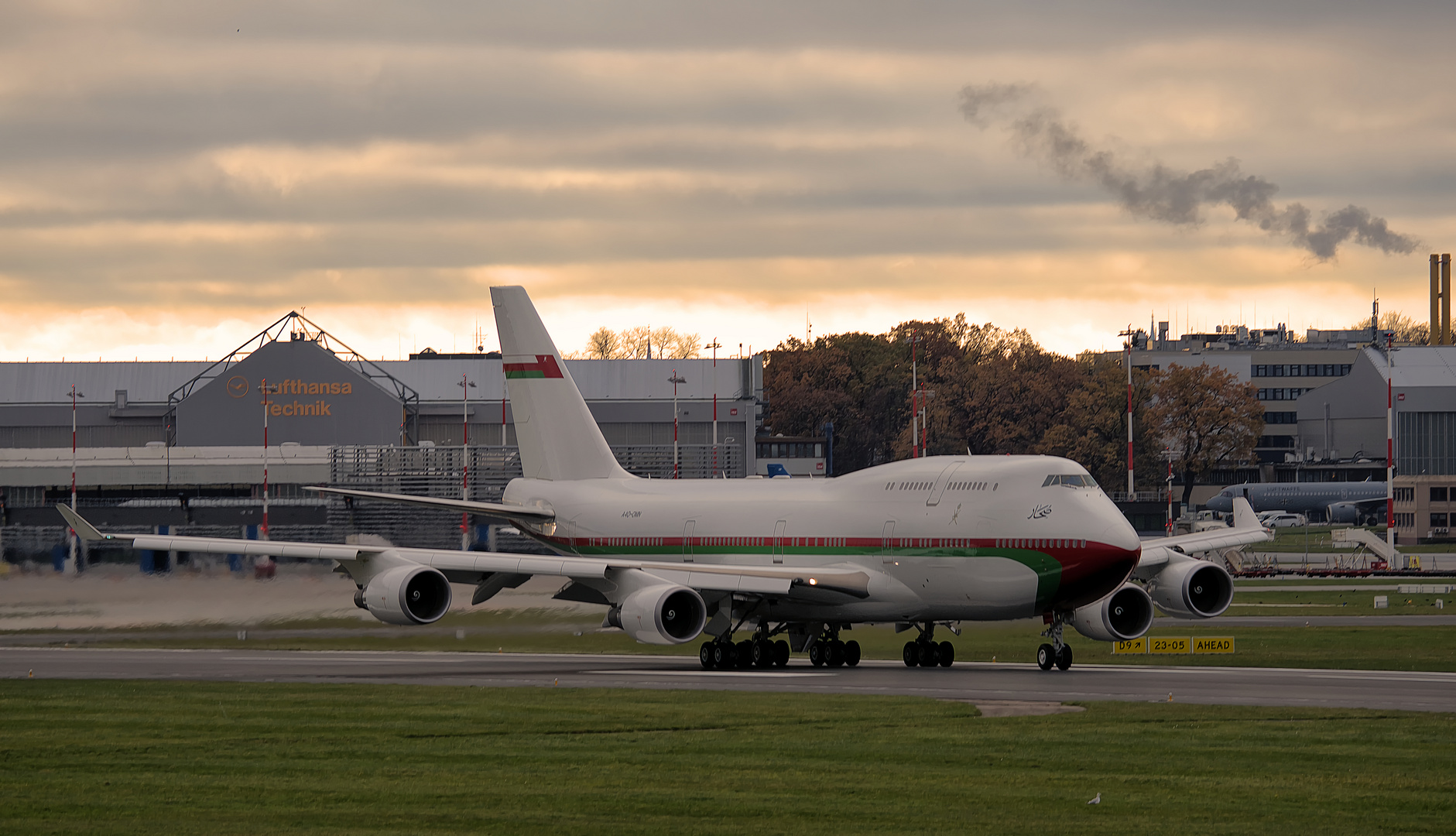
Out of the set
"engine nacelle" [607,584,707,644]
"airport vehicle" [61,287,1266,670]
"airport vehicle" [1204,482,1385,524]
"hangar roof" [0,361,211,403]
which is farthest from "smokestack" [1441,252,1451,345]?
"engine nacelle" [607,584,707,644]

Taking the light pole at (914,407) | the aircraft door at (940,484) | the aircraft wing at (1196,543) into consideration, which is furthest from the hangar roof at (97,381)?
the aircraft door at (940,484)

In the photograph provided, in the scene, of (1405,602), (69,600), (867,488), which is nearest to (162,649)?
(69,600)

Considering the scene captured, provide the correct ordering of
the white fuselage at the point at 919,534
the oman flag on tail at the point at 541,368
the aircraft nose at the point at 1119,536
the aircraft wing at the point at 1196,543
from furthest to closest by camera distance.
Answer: the oman flag on tail at the point at 541,368 → the aircraft wing at the point at 1196,543 → the white fuselage at the point at 919,534 → the aircraft nose at the point at 1119,536

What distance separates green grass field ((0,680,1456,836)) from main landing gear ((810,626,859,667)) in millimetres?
10993

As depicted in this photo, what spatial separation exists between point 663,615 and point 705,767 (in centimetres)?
1693

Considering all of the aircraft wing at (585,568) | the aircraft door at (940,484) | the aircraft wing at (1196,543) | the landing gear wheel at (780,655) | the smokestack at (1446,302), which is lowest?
the landing gear wheel at (780,655)

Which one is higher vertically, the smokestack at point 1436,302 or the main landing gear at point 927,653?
the smokestack at point 1436,302

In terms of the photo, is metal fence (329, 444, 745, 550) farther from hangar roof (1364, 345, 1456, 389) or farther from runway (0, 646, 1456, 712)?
hangar roof (1364, 345, 1456, 389)

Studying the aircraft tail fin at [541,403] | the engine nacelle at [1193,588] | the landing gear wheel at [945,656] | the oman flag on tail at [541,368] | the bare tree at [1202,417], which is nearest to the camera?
the engine nacelle at [1193,588]

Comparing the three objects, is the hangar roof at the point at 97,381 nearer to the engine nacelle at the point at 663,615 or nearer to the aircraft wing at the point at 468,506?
the aircraft wing at the point at 468,506

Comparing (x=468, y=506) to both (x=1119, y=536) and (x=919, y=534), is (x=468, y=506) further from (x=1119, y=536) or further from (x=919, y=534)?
(x=1119, y=536)

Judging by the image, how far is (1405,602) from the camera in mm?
74062

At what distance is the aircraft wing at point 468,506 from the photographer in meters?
44.8

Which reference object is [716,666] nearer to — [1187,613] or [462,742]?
[1187,613]
